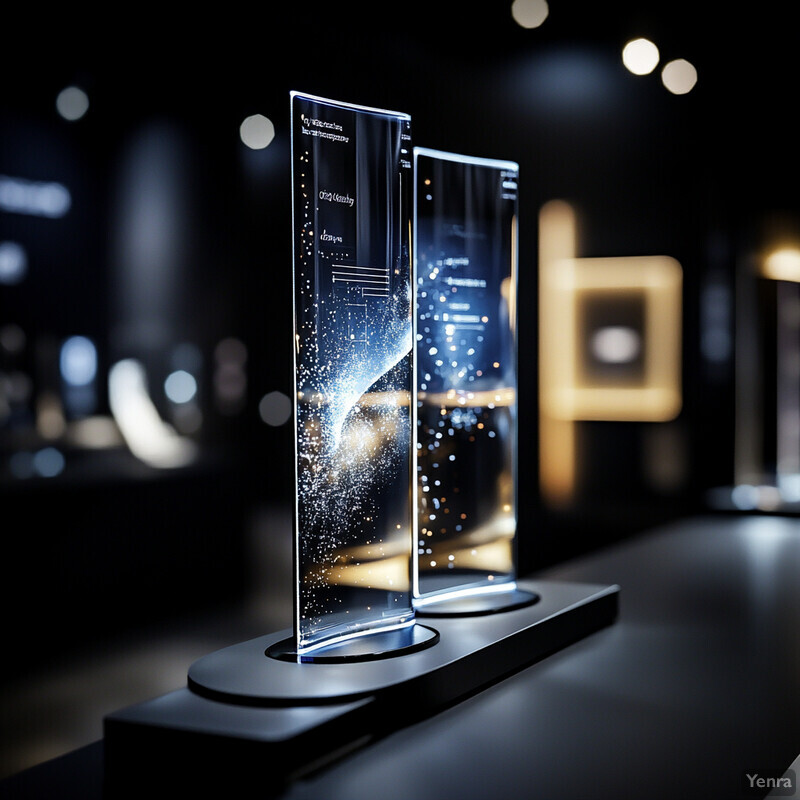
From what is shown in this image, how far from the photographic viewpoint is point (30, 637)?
421 cm

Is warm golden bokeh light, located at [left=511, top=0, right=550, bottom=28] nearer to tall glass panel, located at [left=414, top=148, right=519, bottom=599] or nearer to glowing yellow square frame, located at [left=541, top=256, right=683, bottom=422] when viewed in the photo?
tall glass panel, located at [left=414, top=148, right=519, bottom=599]

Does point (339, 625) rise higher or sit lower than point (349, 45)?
lower

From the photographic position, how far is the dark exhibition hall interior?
10.3 ft

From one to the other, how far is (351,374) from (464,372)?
20.4 inches

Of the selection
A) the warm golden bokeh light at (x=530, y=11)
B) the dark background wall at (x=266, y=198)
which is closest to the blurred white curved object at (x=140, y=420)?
the dark background wall at (x=266, y=198)

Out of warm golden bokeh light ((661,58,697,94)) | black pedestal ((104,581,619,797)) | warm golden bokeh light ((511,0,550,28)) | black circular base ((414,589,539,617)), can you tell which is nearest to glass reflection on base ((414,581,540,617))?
black circular base ((414,589,539,617))

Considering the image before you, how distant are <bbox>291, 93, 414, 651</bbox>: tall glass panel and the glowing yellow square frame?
4.75m

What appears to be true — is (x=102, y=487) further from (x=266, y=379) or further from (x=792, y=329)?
(x=792, y=329)

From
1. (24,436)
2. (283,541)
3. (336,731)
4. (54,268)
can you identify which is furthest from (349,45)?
(336,731)

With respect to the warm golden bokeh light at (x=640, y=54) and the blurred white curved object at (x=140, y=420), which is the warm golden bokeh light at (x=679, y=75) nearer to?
the warm golden bokeh light at (x=640, y=54)

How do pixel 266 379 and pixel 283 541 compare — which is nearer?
pixel 283 541

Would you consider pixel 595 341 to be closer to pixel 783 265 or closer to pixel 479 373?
pixel 783 265

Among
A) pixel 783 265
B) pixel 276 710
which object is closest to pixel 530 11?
pixel 783 265

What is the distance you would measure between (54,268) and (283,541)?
6.76 feet
